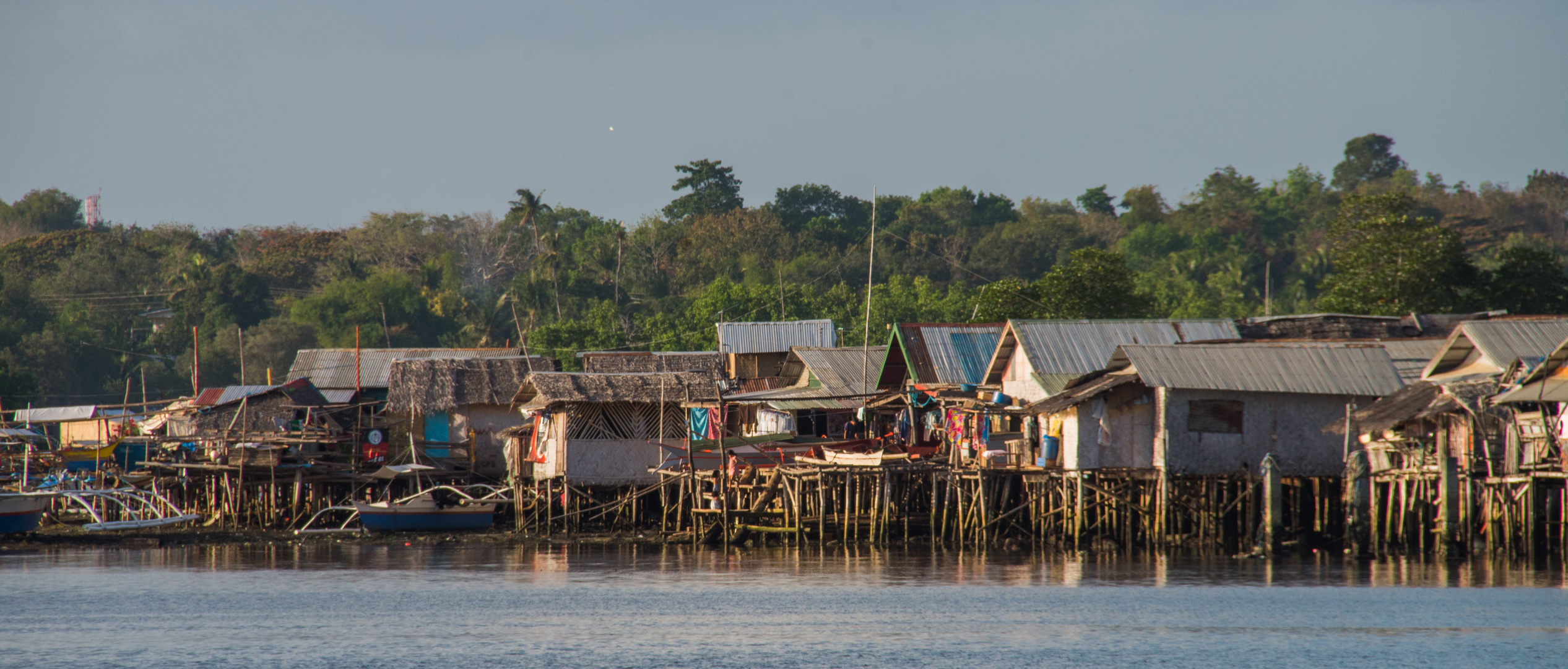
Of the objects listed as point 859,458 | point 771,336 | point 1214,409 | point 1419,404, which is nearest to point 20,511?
point 859,458

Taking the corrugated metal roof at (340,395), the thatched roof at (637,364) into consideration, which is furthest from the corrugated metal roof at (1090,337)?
the corrugated metal roof at (340,395)

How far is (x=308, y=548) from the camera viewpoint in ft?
110

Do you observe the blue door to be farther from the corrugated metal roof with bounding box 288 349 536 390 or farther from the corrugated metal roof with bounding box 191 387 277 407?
the corrugated metal roof with bounding box 288 349 536 390

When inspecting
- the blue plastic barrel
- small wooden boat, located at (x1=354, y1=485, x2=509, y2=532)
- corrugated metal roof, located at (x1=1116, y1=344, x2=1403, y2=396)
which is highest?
corrugated metal roof, located at (x1=1116, y1=344, x2=1403, y2=396)

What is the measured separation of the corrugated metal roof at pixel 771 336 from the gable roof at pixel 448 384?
859cm

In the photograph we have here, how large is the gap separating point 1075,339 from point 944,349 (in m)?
3.49

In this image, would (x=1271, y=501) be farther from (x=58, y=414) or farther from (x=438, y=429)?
(x=58, y=414)

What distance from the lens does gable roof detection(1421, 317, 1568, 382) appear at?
25.4m

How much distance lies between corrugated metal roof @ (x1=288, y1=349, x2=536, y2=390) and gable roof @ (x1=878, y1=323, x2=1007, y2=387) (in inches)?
722

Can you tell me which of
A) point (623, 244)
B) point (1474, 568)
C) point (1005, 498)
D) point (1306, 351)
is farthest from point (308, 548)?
point (623, 244)

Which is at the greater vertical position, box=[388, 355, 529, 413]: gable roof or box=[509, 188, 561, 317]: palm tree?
box=[509, 188, 561, 317]: palm tree

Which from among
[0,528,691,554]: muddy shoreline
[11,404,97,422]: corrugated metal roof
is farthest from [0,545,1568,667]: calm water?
[11,404,97,422]: corrugated metal roof

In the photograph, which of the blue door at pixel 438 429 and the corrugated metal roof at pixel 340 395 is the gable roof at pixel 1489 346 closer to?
the blue door at pixel 438 429

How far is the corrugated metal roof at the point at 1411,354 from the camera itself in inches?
1145
